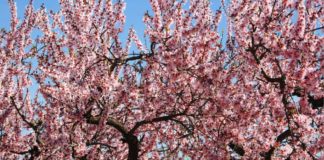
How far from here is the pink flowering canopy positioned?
20.3ft

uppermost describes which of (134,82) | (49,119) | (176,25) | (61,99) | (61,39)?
(61,39)

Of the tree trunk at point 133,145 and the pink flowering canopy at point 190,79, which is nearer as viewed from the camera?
the pink flowering canopy at point 190,79

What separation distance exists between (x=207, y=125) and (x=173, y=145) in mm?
2379

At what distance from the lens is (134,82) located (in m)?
7.39

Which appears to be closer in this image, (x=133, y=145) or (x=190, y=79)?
Result: (x=190, y=79)

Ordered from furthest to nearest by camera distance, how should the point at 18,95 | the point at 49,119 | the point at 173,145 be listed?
the point at 173,145
the point at 18,95
the point at 49,119

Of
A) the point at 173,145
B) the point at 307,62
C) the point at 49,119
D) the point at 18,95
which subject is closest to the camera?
the point at 307,62

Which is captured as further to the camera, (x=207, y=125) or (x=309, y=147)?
(x=207, y=125)

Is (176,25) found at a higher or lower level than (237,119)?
higher

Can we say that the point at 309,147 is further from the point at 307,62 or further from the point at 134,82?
the point at 134,82

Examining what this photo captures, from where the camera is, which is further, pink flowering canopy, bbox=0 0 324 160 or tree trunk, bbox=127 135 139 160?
tree trunk, bbox=127 135 139 160

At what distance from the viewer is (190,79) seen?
6996 millimetres

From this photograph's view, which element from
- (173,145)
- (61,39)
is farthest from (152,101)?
(61,39)

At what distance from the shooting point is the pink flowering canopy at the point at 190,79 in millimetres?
6191
